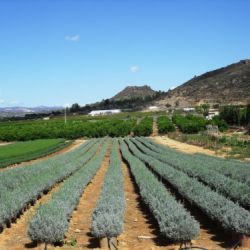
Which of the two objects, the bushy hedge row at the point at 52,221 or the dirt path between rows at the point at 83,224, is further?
the dirt path between rows at the point at 83,224

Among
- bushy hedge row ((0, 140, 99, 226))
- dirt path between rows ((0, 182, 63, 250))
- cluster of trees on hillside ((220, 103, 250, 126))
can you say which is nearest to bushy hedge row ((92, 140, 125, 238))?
dirt path between rows ((0, 182, 63, 250))

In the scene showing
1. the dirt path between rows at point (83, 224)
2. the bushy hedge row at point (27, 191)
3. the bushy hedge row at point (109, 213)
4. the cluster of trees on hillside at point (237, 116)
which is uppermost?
the cluster of trees on hillside at point (237, 116)

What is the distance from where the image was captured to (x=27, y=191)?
46.8 ft

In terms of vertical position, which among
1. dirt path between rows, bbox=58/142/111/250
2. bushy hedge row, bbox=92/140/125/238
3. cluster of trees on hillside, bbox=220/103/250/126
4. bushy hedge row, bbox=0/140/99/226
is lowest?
dirt path between rows, bbox=58/142/111/250

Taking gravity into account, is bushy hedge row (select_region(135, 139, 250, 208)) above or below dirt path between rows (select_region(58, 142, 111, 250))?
above

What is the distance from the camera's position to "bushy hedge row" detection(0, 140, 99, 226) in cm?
1155

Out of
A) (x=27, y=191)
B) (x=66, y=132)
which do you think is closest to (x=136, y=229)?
(x=27, y=191)

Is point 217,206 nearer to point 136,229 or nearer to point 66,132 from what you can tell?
point 136,229

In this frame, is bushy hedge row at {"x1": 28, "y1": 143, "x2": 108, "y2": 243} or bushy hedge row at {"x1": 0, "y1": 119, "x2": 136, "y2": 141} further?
bushy hedge row at {"x1": 0, "y1": 119, "x2": 136, "y2": 141}

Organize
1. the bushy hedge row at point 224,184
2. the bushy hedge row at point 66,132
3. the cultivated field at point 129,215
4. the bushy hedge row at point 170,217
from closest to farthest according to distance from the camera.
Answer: the bushy hedge row at point 170,217, the cultivated field at point 129,215, the bushy hedge row at point 224,184, the bushy hedge row at point 66,132

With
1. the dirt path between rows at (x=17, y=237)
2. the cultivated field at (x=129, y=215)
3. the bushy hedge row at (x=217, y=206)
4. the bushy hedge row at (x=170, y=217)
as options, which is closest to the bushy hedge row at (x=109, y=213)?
the cultivated field at (x=129, y=215)

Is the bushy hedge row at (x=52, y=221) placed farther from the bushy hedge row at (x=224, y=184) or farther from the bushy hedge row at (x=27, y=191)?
the bushy hedge row at (x=224, y=184)

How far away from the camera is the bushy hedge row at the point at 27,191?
11.6 m

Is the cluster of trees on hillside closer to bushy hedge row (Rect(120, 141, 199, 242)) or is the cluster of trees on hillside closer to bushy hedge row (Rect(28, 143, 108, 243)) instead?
bushy hedge row (Rect(120, 141, 199, 242))
